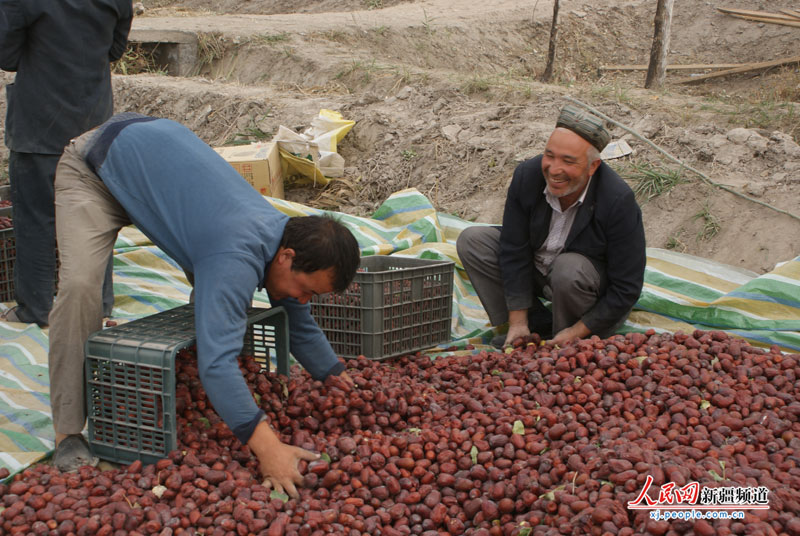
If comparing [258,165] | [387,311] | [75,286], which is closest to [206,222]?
[75,286]

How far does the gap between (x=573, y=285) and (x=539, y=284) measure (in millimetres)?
453

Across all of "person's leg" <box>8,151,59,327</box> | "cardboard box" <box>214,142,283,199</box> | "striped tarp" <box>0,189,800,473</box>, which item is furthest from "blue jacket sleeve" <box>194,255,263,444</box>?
"cardboard box" <box>214,142,283,199</box>

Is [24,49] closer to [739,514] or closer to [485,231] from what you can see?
[485,231]

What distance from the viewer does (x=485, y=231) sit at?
4.34 m

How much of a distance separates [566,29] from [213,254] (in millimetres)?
11186

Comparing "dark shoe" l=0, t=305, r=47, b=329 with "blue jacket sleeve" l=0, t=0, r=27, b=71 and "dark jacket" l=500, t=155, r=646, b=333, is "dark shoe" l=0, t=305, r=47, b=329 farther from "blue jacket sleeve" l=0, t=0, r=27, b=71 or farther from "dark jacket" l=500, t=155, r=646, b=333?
"dark jacket" l=500, t=155, r=646, b=333

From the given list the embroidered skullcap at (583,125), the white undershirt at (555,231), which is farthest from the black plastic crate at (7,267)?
the embroidered skullcap at (583,125)

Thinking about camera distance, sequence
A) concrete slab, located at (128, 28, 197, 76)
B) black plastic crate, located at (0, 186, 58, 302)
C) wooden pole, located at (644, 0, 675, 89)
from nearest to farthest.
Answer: black plastic crate, located at (0, 186, 58, 302), wooden pole, located at (644, 0, 675, 89), concrete slab, located at (128, 28, 197, 76)

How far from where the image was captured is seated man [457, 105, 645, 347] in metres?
3.69

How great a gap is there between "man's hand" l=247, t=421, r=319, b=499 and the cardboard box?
3.81 metres

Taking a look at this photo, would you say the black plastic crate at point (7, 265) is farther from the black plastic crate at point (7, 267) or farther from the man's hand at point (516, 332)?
the man's hand at point (516, 332)

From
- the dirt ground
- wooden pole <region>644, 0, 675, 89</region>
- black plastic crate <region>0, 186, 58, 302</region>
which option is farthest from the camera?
wooden pole <region>644, 0, 675, 89</region>

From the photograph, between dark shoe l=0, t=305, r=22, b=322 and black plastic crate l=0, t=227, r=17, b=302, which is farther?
black plastic crate l=0, t=227, r=17, b=302

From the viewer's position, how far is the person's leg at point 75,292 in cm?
274
